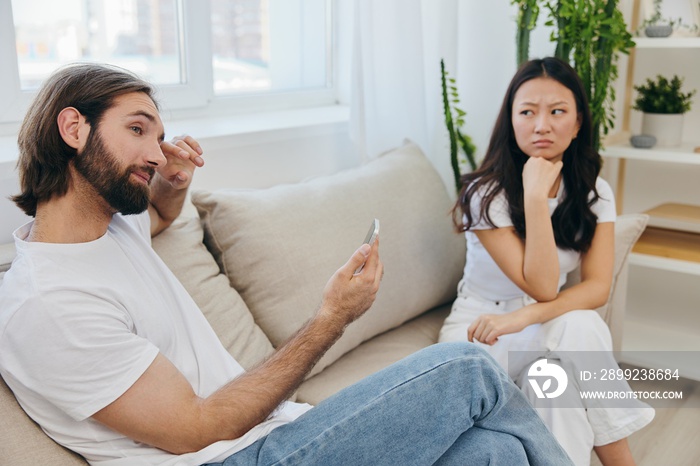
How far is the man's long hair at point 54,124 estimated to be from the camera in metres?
1.27

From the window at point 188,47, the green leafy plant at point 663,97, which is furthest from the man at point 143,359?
the green leafy plant at point 663,97

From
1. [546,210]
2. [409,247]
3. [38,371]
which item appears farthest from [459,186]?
[38,371]

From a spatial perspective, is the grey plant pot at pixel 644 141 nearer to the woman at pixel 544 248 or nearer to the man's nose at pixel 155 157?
the woman at pixel 544 248

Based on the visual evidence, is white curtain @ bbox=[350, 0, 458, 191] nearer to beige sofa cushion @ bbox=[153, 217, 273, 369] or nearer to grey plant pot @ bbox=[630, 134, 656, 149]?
grey plant pot @ bbox=[630, 134, 656, 149]

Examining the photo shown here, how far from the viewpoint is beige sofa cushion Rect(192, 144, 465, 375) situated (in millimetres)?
1806

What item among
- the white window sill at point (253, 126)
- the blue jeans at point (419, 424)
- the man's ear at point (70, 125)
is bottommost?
the blue jeans at point (419, 424)

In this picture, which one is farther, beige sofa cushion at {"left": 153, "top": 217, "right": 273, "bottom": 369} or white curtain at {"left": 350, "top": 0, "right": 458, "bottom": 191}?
white curtain at {"left": 350, "top": 0, "right": 458, "bottom": 191}

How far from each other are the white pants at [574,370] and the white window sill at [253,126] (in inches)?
34.5

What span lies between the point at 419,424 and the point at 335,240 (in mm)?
702

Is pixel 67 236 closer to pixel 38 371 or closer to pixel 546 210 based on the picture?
pixel 38 371

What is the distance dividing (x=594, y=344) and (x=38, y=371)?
1.18 metres

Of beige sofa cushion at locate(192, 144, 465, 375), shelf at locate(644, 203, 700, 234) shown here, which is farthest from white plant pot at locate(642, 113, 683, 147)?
beige sofa cushion at locate(192, 144, 465, 375)

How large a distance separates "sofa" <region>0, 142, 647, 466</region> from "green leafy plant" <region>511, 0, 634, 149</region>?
0.44 meters

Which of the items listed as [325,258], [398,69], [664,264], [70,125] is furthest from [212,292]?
[664,264]
